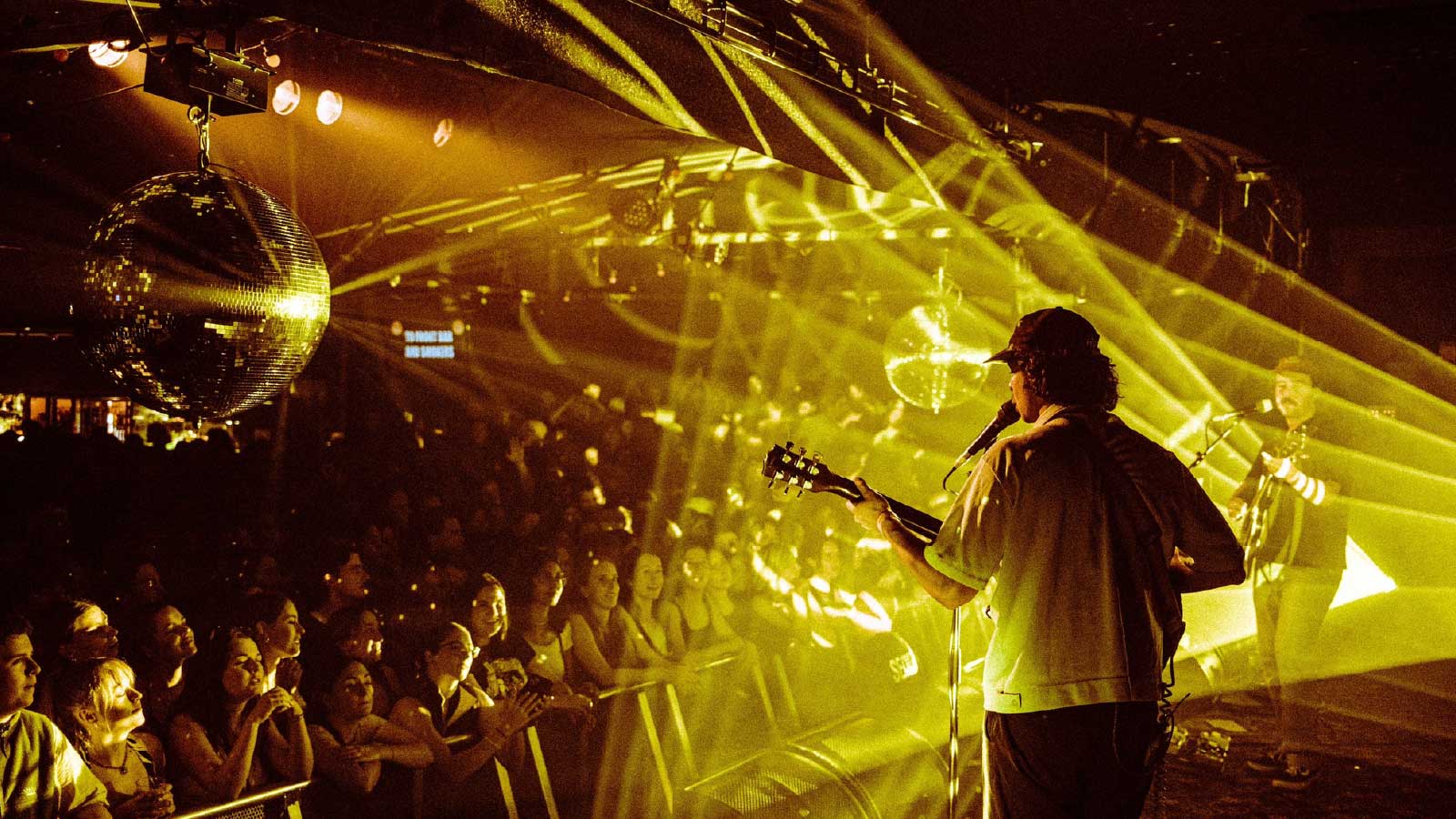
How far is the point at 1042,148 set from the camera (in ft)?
15.3

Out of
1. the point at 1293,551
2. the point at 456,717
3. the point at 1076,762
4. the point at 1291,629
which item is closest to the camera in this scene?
the point at 1076,762

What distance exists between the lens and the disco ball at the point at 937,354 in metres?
5.33

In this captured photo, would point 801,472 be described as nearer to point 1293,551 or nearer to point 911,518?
point 911,518

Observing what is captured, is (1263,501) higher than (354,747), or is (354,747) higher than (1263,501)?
(1263,501)

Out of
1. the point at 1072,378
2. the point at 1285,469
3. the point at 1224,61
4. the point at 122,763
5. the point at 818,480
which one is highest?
the point at 1224,61

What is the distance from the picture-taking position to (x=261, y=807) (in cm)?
254

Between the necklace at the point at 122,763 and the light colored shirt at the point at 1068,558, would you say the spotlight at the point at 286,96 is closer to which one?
the necklace at the point at 122,763

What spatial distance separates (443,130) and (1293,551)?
473 centimetres

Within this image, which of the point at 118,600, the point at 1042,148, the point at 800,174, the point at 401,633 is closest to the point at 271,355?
the point at 401,633

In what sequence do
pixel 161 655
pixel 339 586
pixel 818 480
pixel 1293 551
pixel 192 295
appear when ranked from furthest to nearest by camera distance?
pixel 1293 551, pixel 339 586, pixel 161 655, pixel 818 480, pixel 192 295

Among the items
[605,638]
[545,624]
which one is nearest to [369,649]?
[545,624]

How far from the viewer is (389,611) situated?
4449 mm

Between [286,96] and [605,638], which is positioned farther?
[605,638]

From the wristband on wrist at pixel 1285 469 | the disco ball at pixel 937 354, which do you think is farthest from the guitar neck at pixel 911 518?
the wristband on wrist at pixel 1285 469
